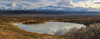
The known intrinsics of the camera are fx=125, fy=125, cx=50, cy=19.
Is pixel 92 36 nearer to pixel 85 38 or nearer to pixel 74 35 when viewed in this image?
pixel 85 38

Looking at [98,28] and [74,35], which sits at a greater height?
[98,28]

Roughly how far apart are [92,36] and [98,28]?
2.80 feet

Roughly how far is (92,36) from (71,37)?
1.56m

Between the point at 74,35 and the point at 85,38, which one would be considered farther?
the point at 74,35

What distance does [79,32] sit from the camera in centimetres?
931

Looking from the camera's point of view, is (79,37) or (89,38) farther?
(79,37)

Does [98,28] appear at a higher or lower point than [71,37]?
higher

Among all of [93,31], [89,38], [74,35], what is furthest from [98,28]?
[74,35]

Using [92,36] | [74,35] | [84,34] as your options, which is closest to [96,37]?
[92,36]

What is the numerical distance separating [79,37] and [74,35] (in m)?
0.39

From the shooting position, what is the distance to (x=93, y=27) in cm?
919

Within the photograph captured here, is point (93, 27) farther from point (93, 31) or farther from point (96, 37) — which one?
point (96, 37)

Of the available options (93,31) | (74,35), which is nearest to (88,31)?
(93,31)

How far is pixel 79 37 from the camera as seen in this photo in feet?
29.5
